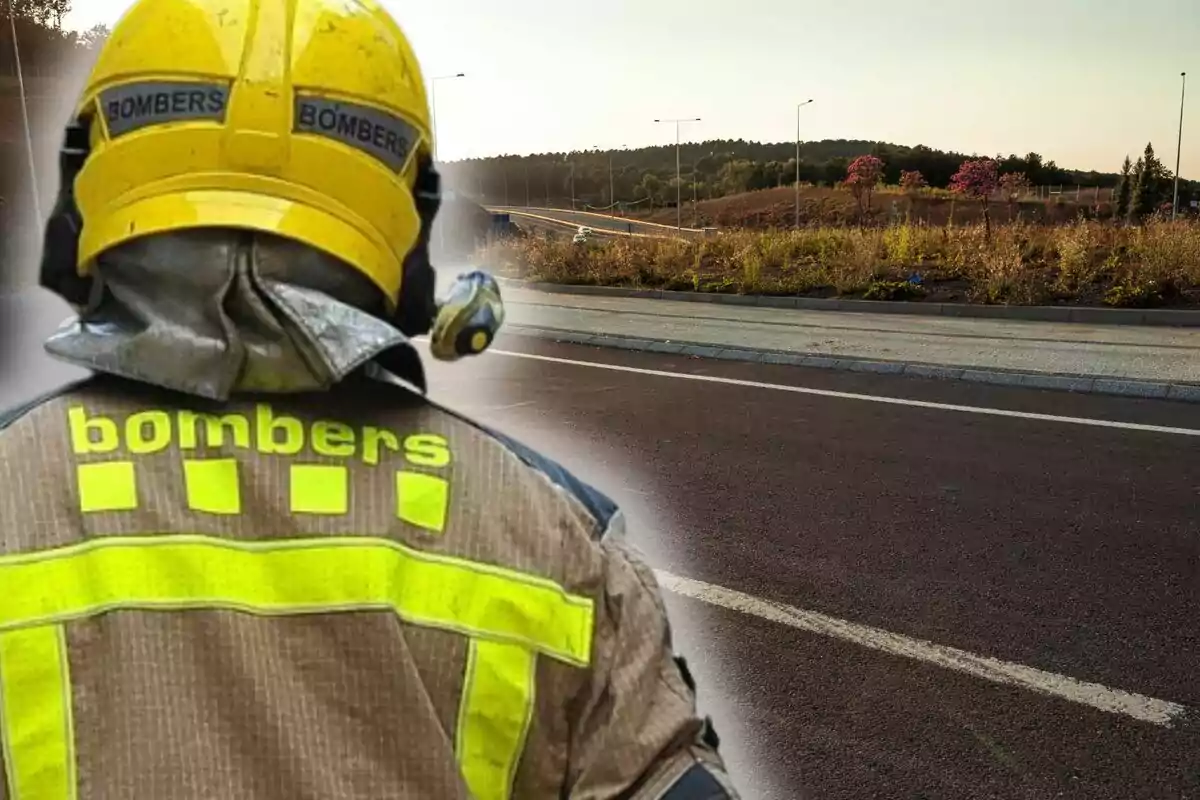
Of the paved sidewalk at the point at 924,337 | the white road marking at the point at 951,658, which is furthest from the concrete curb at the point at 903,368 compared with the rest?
the white road marking at the point at 951,658

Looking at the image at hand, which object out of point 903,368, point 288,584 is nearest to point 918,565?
point 288,584

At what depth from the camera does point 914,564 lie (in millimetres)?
4809

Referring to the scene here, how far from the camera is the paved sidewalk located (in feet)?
31.9

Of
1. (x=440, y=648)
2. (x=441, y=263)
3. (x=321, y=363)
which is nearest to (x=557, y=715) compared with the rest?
(x=440, y=648)

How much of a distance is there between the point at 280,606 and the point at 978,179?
2183 centimetres

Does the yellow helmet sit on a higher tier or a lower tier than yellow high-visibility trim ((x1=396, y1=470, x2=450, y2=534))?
higher

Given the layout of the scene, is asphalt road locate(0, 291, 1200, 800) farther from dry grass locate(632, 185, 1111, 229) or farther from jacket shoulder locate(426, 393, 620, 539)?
dry grass locate(632, 185, 1111, 229)

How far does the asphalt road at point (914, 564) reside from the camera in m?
3.25

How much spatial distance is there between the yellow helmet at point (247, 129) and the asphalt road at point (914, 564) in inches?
16.8

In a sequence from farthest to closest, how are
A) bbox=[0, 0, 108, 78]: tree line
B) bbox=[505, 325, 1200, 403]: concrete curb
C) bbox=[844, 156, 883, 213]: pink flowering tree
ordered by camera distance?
1. bbox=[844, 156, 883, 213]: pink flowering tree
2. bbox=[505, 325, 1200, 403]: concrete curb
3. bbox=[0, 0, 108, 78]: tree line

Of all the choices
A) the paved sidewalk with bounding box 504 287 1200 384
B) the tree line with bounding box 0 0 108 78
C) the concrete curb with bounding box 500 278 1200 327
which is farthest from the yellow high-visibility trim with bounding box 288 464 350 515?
the concrete curb with bounding box 500 278 1200 327

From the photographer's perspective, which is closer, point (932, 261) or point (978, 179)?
point (932, 261)

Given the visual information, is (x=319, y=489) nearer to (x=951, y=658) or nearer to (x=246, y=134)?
(x=246, y=134)

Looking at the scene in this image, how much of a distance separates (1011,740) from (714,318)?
1101 centimetres
